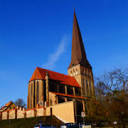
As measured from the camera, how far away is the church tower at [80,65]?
6712cm

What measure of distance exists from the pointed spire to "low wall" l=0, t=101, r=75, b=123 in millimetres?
30093

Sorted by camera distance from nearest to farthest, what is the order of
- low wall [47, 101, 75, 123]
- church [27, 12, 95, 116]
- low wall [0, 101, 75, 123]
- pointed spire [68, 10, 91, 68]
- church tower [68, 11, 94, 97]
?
low wall [47, 101, 75, 123]
low wall [0, 101, 75, 123]
church [27, 12, 95, 116]
church tower [68, 11, 94, 97]
pointed spire [68, 10, 91, 68]

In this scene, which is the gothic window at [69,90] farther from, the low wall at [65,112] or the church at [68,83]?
the low wall at [65,112]

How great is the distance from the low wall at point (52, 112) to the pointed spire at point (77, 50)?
30093 mm

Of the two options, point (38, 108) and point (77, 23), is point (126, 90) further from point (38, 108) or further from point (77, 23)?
point (77, 23)

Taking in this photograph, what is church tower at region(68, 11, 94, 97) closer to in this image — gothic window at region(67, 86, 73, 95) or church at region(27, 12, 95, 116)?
church at region(27, 12, 95, 116)

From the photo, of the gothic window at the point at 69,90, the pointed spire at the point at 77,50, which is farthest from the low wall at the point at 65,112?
the pointed spire at the point at 77,50

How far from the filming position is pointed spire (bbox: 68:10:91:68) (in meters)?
69.7

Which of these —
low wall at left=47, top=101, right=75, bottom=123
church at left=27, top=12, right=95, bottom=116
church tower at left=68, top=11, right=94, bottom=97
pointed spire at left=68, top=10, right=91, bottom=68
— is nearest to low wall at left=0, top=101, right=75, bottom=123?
low wall at left=47, top=101, right=75, bottom=123

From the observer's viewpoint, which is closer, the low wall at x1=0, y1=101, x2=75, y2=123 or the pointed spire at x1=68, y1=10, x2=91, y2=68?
the low wall at x1=0, y1=101, x2=75, y2=123

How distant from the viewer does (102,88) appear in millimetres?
20250

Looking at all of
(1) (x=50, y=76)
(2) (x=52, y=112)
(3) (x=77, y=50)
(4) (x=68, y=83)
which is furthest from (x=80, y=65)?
(2) (x=52, y=112)

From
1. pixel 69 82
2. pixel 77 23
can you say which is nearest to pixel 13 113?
pixel 69 82

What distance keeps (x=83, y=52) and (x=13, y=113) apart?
39.0 metres
